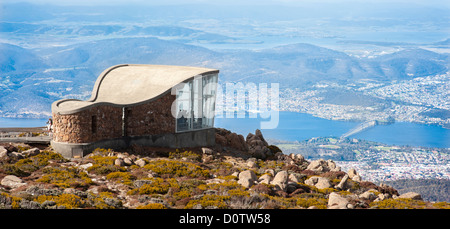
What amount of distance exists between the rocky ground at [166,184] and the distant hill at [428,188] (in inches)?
2953

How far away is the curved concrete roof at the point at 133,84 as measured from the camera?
121 ft

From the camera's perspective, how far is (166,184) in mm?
28250

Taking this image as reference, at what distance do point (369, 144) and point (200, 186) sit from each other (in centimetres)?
17915

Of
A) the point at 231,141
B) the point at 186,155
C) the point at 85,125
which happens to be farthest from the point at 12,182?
the point at 231,141

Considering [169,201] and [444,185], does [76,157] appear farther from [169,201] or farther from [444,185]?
[444,185]

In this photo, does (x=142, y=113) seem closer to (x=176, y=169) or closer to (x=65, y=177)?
(x=176, y=169)

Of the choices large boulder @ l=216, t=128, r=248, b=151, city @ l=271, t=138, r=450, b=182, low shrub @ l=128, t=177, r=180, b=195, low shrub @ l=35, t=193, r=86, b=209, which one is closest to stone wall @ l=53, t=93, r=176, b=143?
large boulder @ l=216, t=128, r=248, b=151

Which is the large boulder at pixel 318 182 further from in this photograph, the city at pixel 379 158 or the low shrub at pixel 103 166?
the city at pixel 379 158

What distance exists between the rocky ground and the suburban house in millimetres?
1026

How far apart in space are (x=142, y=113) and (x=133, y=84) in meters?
4.42

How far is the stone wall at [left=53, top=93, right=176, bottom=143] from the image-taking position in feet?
114

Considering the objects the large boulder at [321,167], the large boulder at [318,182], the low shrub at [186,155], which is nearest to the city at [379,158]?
the large boulder at [321,167]
